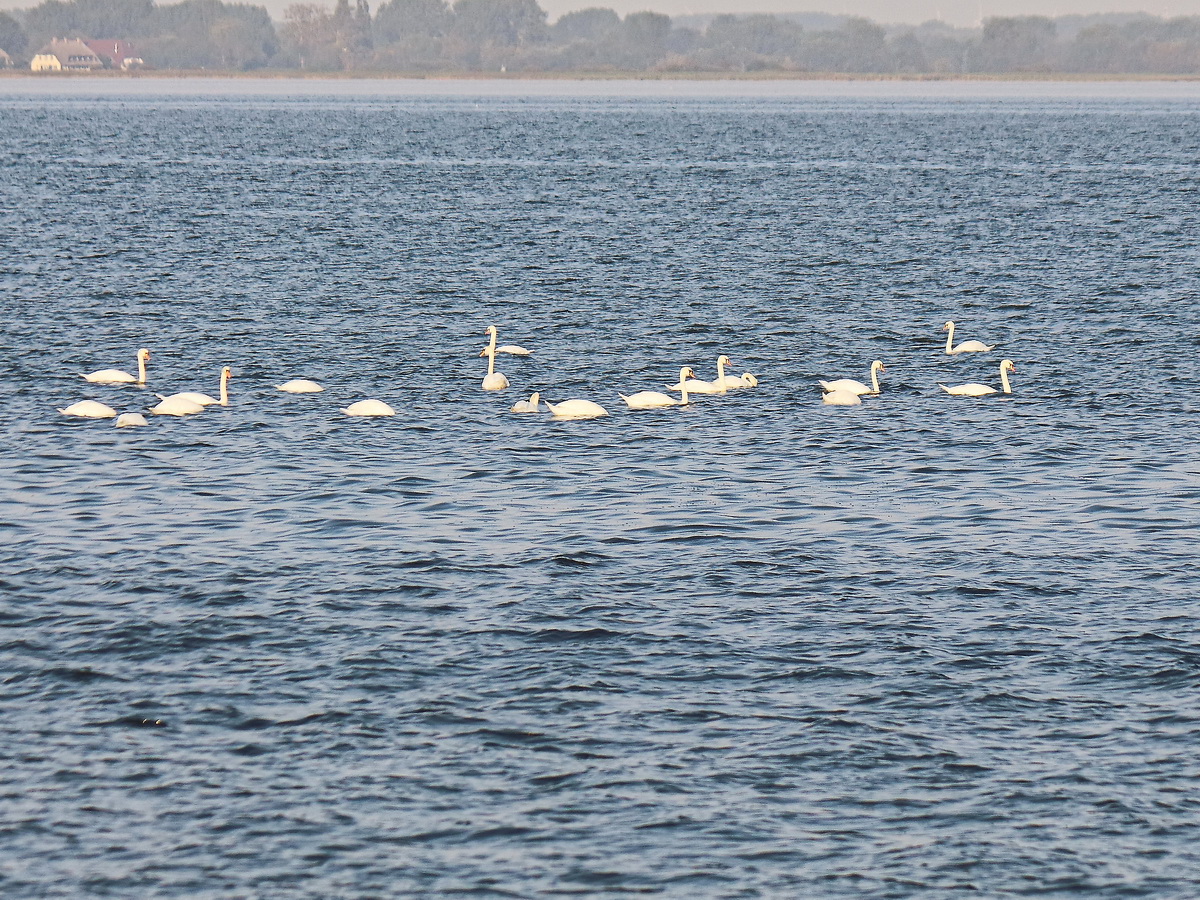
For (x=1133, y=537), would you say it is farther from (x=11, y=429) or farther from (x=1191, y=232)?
(x=1191, y=232)

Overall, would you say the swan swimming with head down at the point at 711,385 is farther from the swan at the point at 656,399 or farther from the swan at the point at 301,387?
the swan at the point at 301,387

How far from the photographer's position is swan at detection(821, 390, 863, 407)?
4156 centimetres

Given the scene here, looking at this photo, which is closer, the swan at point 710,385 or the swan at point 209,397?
the swan at point 209,397

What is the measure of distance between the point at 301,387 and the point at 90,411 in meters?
5.62

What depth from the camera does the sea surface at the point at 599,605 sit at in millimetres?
18953

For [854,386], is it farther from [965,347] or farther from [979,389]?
[965,347]

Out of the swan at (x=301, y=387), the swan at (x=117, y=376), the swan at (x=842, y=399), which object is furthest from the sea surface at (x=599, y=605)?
the swan at (x=301, y=387)

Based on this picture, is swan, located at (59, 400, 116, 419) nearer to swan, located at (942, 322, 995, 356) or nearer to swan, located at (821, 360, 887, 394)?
swan, located at (821, 360, 887, 394)

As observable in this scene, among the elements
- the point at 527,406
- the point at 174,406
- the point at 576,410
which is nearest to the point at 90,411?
the point at 174,406

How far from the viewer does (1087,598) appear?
26.8 meters

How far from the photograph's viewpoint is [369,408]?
39594mm

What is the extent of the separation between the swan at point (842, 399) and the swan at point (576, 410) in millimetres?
5904

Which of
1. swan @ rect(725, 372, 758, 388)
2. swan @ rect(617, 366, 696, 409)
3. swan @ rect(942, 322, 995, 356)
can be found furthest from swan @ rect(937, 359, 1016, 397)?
swan @ rect(617, 366, 696, 409)

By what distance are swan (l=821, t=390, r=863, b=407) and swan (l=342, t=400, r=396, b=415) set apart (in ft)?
35.4
